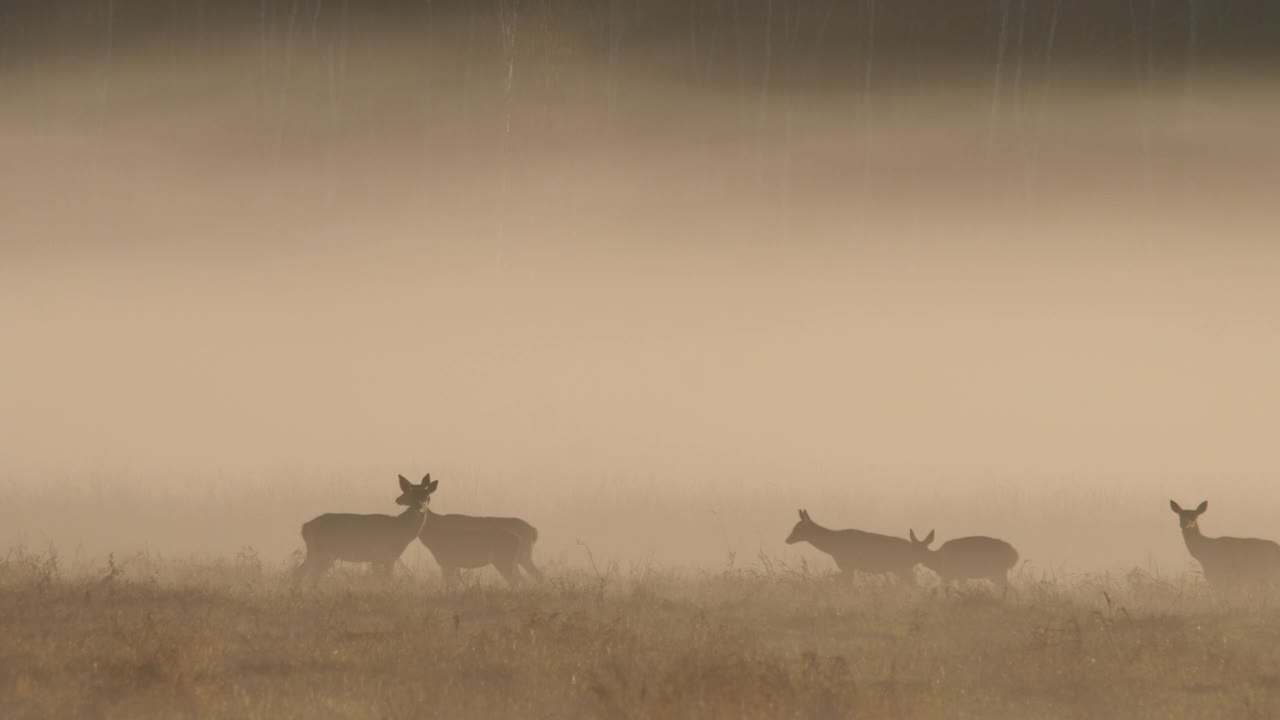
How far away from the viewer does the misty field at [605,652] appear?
1120 cm

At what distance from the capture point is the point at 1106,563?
2688 centimetres

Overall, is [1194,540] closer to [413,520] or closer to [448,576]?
[448,576]

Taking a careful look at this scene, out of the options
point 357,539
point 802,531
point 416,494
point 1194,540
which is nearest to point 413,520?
point 416,494

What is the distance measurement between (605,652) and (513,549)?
289 inches

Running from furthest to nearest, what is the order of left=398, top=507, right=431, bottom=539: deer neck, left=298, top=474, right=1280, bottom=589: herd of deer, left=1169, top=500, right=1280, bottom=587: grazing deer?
1. left=1169, top=500, right=1280, bottom=587: grazing deer
2. left=398, top=507, right=431, bottom=539: deer neck
3. left=298, top=474, right=1280, bottom=589: herd of deer

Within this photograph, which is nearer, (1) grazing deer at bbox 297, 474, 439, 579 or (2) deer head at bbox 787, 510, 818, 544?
(1) grazing deer at bbox 297, 474, 439, 579

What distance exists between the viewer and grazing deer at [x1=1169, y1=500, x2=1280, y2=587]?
2053 centimetres

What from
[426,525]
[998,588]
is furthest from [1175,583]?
[426,525]

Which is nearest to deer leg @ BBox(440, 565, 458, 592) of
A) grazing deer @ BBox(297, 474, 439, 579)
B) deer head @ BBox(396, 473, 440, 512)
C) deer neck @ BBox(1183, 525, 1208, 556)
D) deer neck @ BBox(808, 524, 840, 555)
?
grazing deer @ BBox(297, 474, 439, 579)

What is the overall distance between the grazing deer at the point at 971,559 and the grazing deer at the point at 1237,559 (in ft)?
9.15

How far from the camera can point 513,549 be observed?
19875mm

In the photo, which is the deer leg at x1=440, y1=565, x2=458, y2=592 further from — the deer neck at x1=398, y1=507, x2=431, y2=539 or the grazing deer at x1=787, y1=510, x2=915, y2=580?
the grazing deer at x1=787, y1=510, x2=915, y2=580

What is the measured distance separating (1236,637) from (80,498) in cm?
2353

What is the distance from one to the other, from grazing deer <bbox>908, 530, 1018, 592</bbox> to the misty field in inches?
151
